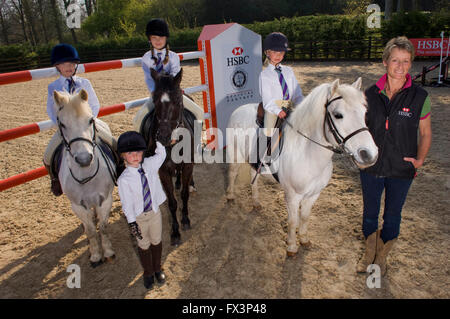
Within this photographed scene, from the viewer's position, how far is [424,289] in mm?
2971

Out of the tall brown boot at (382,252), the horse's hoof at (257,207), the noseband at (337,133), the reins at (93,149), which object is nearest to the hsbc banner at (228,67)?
the horse's hoof at (257,207)

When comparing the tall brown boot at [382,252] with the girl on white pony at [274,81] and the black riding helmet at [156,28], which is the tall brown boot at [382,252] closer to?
the girl on white pony at [274,81]

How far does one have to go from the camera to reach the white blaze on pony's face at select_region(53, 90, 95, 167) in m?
2.63

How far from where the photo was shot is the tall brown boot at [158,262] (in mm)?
3189

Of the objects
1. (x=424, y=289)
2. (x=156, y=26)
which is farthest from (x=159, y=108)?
(x=424, y=289)

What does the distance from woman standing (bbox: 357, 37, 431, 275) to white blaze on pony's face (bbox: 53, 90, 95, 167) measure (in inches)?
111

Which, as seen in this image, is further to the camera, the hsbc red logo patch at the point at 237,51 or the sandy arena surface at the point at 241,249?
the hsbc red logo patch at the point at 237,51

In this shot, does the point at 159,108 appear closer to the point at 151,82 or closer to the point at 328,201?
the point at 151,82

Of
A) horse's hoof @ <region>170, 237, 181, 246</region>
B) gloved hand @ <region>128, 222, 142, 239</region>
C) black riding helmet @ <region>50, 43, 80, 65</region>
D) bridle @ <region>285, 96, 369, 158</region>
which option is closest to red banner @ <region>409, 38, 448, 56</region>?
bridle @ <region>285, 96, 369, 158</region>

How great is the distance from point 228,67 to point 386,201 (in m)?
4.16

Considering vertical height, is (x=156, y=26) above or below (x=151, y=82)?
above

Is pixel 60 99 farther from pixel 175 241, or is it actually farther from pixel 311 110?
pixel 311 110

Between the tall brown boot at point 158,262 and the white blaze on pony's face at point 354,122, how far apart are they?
7.40ft
